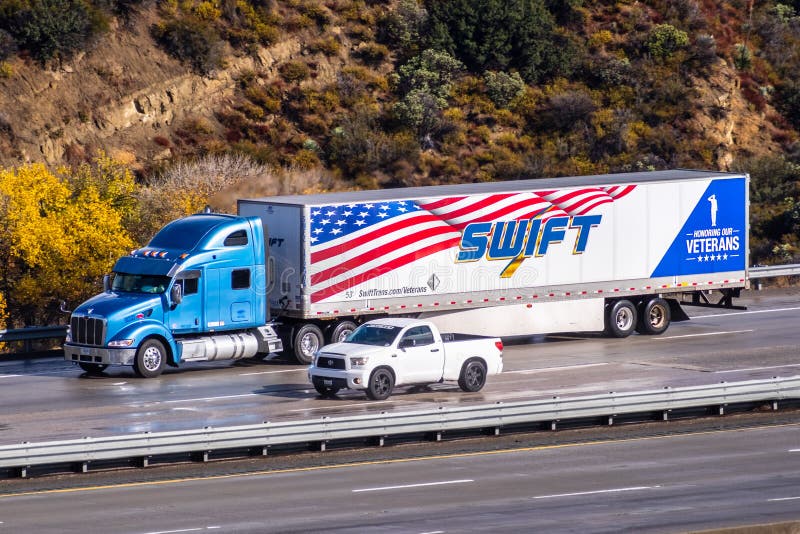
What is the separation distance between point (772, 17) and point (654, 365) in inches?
2039

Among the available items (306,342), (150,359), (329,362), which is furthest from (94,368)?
(329,362)

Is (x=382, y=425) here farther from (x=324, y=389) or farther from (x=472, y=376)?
(x=472, y=376)

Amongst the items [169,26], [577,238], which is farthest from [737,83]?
[577,238]

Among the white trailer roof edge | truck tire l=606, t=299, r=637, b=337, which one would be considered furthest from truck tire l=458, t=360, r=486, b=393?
truck tire l=606, t=299, r=637, b=337

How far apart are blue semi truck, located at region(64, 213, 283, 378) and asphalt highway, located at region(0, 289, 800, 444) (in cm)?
62

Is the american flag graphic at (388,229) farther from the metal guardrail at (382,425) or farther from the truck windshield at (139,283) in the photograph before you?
the metal guardrail at (382,425)

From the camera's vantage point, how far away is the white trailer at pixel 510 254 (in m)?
32.0

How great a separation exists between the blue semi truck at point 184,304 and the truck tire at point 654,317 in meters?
10.2

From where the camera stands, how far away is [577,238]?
114 ft

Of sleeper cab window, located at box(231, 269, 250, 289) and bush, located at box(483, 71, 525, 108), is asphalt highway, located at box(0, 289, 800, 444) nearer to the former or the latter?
sleeper cab window, located at box(231, 269, 250, 289)

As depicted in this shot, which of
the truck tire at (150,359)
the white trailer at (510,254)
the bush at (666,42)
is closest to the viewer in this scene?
the truck tire at (150,359)

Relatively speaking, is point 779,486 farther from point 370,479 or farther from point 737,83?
point 737,83

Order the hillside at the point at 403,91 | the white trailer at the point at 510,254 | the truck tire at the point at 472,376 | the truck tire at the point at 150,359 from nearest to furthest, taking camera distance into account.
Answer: the truck tire at the point at 472,376 < the truck tire at the point at 150,359 < the white trailer at the point at 510,254 < the hillside at the point at 403,91

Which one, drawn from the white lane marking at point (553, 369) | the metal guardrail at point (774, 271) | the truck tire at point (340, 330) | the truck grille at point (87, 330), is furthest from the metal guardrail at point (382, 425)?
the metal guardrail at point (774, 271)
